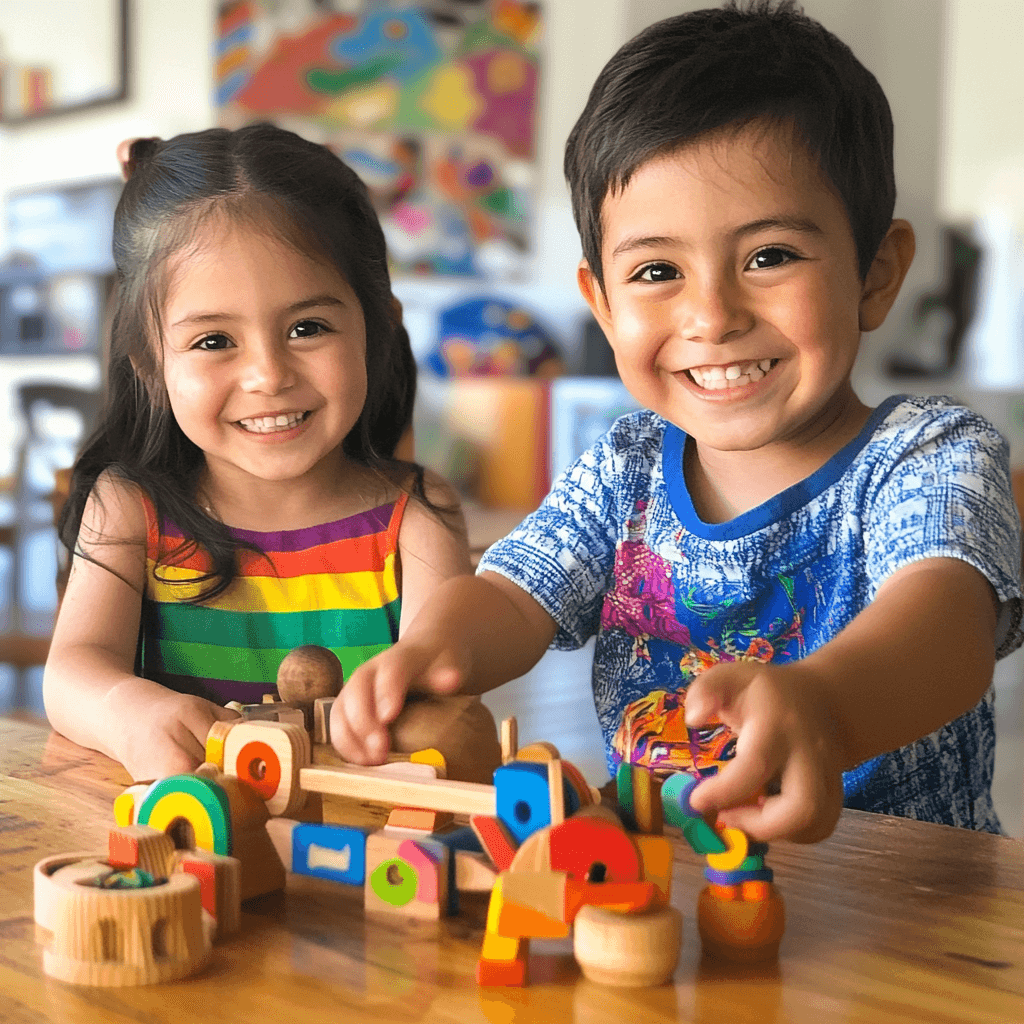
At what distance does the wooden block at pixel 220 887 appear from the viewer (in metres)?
0.50

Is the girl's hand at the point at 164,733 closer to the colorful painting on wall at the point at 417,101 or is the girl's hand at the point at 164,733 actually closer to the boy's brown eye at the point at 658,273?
the boy's brown eye at the point at 658,273

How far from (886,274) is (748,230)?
6.6 inches

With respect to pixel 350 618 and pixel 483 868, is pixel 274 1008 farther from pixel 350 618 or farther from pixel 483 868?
pixel 350 618

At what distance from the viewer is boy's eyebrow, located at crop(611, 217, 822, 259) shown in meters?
0.77

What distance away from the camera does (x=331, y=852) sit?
1.82 feet

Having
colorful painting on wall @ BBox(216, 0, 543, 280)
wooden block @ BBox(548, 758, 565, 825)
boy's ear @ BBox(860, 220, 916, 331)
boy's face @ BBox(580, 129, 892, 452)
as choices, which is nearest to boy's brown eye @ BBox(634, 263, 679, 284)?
boy's face @ BBox(580, 129, 892, 452)

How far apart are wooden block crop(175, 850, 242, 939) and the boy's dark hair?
0.51 meters

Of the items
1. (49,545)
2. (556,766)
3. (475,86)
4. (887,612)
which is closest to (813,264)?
(887,612)

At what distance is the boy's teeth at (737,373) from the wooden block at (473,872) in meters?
0.40

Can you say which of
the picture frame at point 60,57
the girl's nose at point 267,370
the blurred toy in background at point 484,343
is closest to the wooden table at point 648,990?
the girl's nose at point 267,370

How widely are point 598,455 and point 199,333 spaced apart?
34cm

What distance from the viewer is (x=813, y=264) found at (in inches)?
31.3

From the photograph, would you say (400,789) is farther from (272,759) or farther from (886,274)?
(886,274)

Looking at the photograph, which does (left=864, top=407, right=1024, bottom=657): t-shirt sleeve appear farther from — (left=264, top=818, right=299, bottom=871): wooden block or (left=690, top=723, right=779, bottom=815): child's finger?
(left=264, top=818, right=299, bottom=871): wooden block
